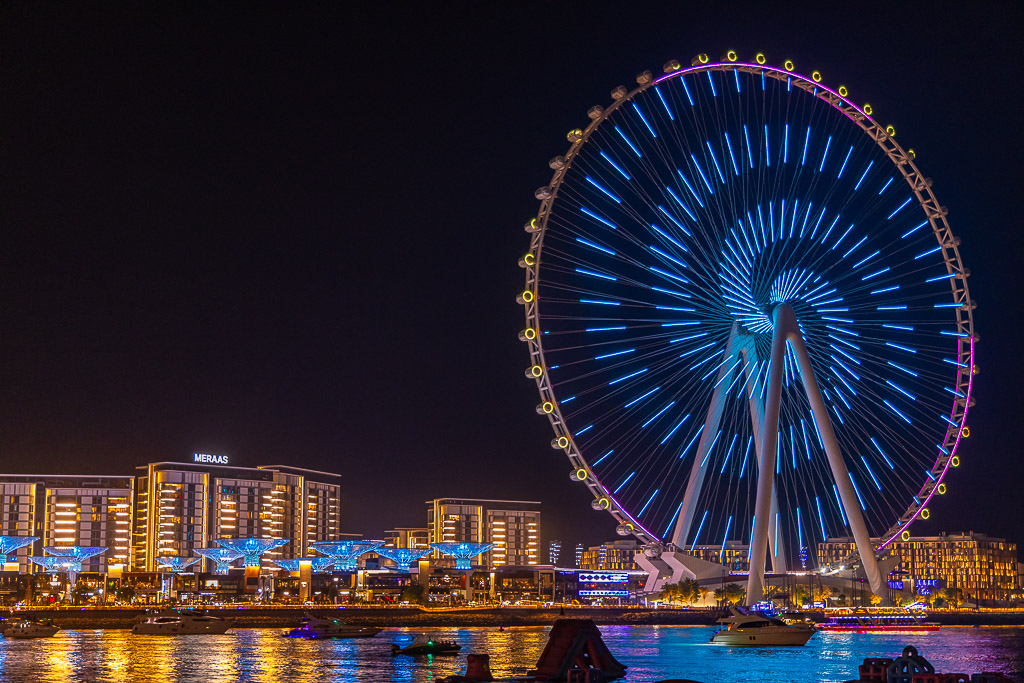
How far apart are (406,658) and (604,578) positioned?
131 m

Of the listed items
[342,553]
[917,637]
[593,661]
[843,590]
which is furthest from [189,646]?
[342,553]

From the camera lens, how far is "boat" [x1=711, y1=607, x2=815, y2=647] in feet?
244

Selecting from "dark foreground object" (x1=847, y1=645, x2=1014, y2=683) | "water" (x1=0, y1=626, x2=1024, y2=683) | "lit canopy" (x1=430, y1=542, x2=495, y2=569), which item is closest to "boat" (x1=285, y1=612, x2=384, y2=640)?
"water" (x1=0, y1=626, x2=1024, y2=683)

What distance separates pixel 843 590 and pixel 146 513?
11580 centimetres

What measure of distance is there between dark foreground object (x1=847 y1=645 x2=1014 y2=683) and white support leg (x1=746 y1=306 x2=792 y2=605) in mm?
44148

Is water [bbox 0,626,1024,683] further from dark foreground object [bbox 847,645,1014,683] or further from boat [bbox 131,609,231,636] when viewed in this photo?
dark foreground object [bbox 847,645,1014,683]

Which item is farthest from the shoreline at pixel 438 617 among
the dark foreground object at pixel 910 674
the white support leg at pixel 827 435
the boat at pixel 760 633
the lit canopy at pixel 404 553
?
the dark foreground object at pixel 910 674

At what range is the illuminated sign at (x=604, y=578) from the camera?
19200 centimetres

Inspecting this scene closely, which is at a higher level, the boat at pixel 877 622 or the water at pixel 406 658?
the water at pixel 406 658

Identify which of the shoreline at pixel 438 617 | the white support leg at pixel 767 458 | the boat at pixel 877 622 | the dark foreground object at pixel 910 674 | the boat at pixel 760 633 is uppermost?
the white support leg at pixel 767 458

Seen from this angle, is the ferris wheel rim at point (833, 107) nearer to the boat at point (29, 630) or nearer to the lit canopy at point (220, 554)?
the boat at point (29, 630)

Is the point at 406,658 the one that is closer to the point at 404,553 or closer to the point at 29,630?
the point at 29,630

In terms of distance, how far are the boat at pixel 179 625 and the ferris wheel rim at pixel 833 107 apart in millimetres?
34985

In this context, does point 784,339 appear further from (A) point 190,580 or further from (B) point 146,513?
(B) point 146,513
